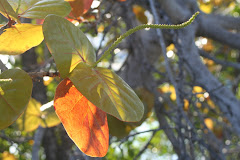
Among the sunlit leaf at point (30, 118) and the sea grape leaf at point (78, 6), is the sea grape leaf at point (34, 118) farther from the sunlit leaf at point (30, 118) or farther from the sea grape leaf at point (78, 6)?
the sea grape leaf at point (78, 6)

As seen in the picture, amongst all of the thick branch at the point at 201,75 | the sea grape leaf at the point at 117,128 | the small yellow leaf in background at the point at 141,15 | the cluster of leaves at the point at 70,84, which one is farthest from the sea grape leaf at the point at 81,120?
the small yellow leaf in background at the point at 141,15

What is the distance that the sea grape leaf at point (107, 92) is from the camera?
1.05 ft

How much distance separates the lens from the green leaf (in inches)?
12.7

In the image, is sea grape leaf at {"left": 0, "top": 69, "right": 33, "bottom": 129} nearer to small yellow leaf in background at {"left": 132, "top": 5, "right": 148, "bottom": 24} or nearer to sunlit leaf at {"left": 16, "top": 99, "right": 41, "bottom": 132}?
sunlit leaf at {"left": 16, "top": 99, "right": 41, "bottom": 132}

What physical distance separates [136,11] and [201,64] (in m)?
0.37

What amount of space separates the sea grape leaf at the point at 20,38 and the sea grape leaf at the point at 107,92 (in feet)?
0.28

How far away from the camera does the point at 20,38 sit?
15.4 inches

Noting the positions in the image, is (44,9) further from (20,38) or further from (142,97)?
(142,97)

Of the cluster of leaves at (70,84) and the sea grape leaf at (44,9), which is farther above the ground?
the sea grape leaf at (44,9)

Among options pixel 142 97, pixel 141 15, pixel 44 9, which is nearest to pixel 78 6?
pixel 44 9

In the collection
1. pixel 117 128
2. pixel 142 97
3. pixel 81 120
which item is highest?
pixel 81 120

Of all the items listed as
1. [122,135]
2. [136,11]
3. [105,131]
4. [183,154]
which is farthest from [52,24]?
[136,11]

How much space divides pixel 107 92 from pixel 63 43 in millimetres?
73

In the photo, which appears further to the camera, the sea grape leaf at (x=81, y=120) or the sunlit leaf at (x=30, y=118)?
the sunlit leaf at (x=30, y=118)
